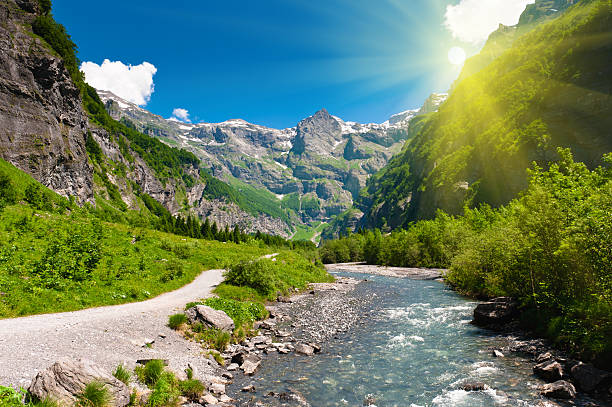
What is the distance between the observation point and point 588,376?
13.8 metres

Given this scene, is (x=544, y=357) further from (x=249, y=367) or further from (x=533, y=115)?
(x=533, y=115)

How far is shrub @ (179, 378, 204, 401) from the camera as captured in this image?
497 inches

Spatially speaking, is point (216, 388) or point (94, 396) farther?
point (216, 388)

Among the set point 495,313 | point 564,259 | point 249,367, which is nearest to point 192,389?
point 249,367

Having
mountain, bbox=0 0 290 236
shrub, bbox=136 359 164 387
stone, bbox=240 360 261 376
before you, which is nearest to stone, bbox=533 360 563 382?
stone, bbox=240 360 261 376

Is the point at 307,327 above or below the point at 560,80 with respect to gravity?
below

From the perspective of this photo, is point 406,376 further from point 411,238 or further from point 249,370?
point 411,238

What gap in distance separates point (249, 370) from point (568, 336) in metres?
19.3

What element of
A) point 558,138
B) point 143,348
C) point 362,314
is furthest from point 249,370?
point 558,138

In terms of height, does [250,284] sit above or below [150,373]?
above

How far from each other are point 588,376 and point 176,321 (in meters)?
23.1

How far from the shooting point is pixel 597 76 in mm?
101875

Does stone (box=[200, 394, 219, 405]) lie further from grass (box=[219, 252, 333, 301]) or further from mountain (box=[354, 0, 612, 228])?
mountain (box=[354, 0, 612, 228])

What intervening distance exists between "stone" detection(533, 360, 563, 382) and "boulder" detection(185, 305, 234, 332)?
1931 centimetres
